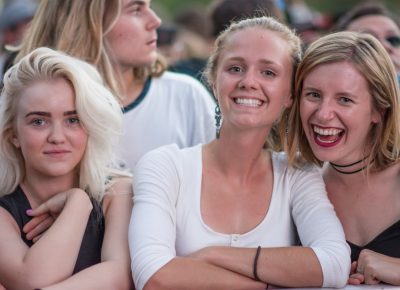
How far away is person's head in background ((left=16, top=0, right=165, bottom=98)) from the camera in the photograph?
4.03m

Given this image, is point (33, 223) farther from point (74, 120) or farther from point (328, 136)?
point (328, 136)

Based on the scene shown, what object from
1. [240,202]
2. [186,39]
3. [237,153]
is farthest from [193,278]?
[186,39]

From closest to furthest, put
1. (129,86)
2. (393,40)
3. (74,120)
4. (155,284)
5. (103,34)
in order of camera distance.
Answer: (155,284) → (74,120) → (103,34) → (129,86) → (393,40)

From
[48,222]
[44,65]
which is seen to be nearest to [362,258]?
[48,222]

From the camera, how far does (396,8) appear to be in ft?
59.4

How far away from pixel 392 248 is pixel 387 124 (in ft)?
1.65

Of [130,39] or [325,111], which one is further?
[130,39]

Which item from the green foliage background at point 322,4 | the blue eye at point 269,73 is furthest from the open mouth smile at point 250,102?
the green foliage background at point 322,4

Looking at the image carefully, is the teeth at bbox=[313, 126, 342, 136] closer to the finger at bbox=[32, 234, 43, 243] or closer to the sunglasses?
the finger at bbox=[32, 234, 43, 243]

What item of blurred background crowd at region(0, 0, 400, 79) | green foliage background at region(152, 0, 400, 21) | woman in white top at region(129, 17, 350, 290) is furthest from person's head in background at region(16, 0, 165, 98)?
green foliage background at region(152, 0, 400, 21)

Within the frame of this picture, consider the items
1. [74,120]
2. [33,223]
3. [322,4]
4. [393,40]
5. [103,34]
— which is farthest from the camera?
[322,4]

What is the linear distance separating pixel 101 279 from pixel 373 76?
132 cm

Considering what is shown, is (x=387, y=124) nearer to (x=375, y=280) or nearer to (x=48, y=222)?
(x=375, y=280)

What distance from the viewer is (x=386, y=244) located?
126 inches
